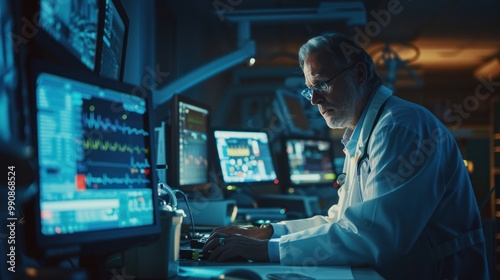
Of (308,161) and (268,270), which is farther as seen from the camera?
(308,161)

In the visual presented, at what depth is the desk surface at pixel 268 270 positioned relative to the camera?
1344 mm

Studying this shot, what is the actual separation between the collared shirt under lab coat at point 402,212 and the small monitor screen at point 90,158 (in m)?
0.50

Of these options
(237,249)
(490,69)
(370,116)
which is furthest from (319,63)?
(490,69)

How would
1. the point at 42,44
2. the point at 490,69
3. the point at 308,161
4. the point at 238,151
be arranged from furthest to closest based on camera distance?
the point at 490,69, the point at 308,161, the point at 238,151, the point at 42,44

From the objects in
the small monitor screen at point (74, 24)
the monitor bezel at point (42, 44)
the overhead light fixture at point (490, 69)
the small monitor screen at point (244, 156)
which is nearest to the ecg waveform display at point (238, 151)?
the small monitor screen at point (244, 156)

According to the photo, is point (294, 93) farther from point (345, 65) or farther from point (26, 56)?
point (26, 56)

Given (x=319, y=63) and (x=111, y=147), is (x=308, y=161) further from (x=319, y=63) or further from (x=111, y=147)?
(x=111, y=147)

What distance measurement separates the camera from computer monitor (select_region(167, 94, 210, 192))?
2.32m

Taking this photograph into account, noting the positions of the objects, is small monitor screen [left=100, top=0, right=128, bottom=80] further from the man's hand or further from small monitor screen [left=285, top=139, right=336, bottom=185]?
small monitor screen [left=285, top=139, right=336, bottom=185]

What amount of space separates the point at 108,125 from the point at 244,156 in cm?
210

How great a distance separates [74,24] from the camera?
1228 millimetres

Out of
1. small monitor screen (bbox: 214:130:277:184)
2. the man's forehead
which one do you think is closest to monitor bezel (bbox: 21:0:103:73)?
the man's forehead

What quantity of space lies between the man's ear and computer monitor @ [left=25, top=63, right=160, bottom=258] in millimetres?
855

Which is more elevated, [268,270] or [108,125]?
[108,125]
